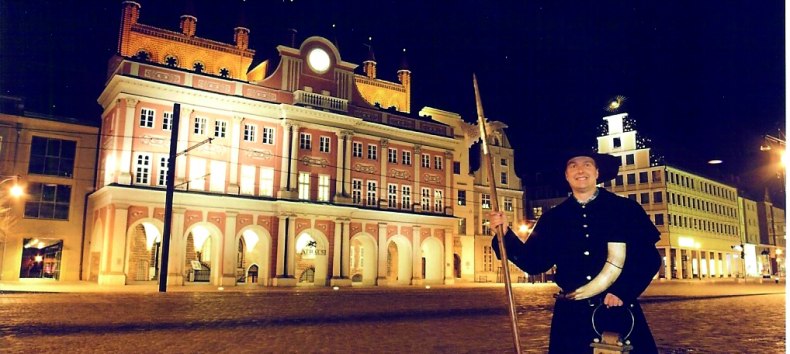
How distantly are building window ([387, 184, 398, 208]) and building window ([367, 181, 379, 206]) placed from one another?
0.95m

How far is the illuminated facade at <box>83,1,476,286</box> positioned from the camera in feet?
102

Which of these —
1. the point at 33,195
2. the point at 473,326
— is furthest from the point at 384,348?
the point at 33,195

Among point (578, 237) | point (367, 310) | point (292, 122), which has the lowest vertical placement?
point (367, 310)

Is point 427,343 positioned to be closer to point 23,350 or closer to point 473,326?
point 473,326

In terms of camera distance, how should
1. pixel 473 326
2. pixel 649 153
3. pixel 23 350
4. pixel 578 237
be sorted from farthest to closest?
pixel 649 153 → pixel 473 326 → pixel 23 350 → pixel 578 237

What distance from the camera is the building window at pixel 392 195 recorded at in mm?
39744

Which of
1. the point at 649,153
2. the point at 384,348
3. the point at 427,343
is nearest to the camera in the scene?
the point at 384,348

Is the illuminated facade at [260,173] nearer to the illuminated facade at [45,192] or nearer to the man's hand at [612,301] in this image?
the illuminated facade at [45,192]

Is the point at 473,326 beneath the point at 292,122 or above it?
beneath

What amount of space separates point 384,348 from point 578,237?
5354 millimetres

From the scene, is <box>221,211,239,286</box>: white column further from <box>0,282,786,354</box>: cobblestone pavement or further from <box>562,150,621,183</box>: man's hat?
<box>562,150,621,183</box>: man's hat

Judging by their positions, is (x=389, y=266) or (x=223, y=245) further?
(x=389, y=266)

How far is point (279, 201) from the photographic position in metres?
34.3

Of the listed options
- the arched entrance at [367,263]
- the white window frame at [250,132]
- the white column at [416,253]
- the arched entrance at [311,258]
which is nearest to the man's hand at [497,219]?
the arched entrance at [311,258]
